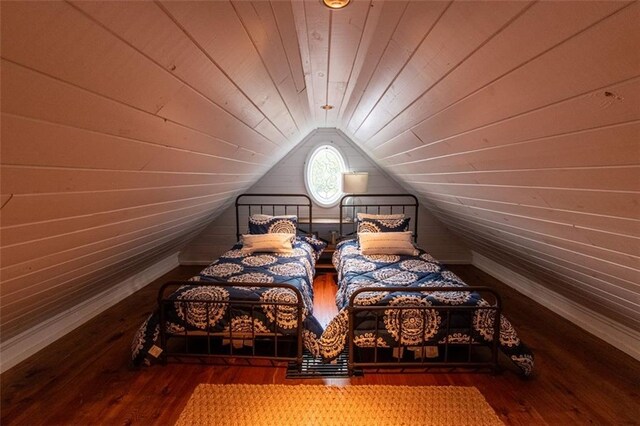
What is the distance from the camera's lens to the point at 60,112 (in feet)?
2.49

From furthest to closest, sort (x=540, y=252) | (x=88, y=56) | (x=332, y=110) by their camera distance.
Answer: (x=332, y=110) < (x=540, y=252) < (x=88, y=56)

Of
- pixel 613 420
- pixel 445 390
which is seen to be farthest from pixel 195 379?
pixel 613 420

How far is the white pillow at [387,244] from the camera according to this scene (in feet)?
10.5

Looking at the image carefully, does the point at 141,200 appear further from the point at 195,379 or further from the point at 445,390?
the point at 445,390

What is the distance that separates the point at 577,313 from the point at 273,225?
2.83m

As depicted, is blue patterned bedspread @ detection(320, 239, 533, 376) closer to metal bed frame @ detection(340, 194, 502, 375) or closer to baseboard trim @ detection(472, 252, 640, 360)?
metal bed frame @ detection(340, 194, 502, 375)

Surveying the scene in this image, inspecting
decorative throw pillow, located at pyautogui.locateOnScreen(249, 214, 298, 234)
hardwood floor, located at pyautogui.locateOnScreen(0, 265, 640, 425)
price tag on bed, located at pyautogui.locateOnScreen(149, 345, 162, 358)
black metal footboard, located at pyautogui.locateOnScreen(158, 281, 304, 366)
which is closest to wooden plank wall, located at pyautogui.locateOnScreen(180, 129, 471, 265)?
decorative throw pillow, located at pyautogui.locateOnScreen(249, 214, 298, 234)

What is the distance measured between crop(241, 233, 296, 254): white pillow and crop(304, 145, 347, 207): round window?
1.19 meters

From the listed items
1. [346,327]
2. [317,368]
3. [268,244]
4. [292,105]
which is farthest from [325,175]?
[317,368]

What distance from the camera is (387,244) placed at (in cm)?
321

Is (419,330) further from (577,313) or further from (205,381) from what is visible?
(577,313)

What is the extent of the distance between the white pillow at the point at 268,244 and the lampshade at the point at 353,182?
1.00 m

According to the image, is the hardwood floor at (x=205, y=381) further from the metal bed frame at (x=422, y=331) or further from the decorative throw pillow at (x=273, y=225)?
the decorative throw pillow at (x=273, y=225)

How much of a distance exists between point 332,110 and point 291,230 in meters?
1.37
